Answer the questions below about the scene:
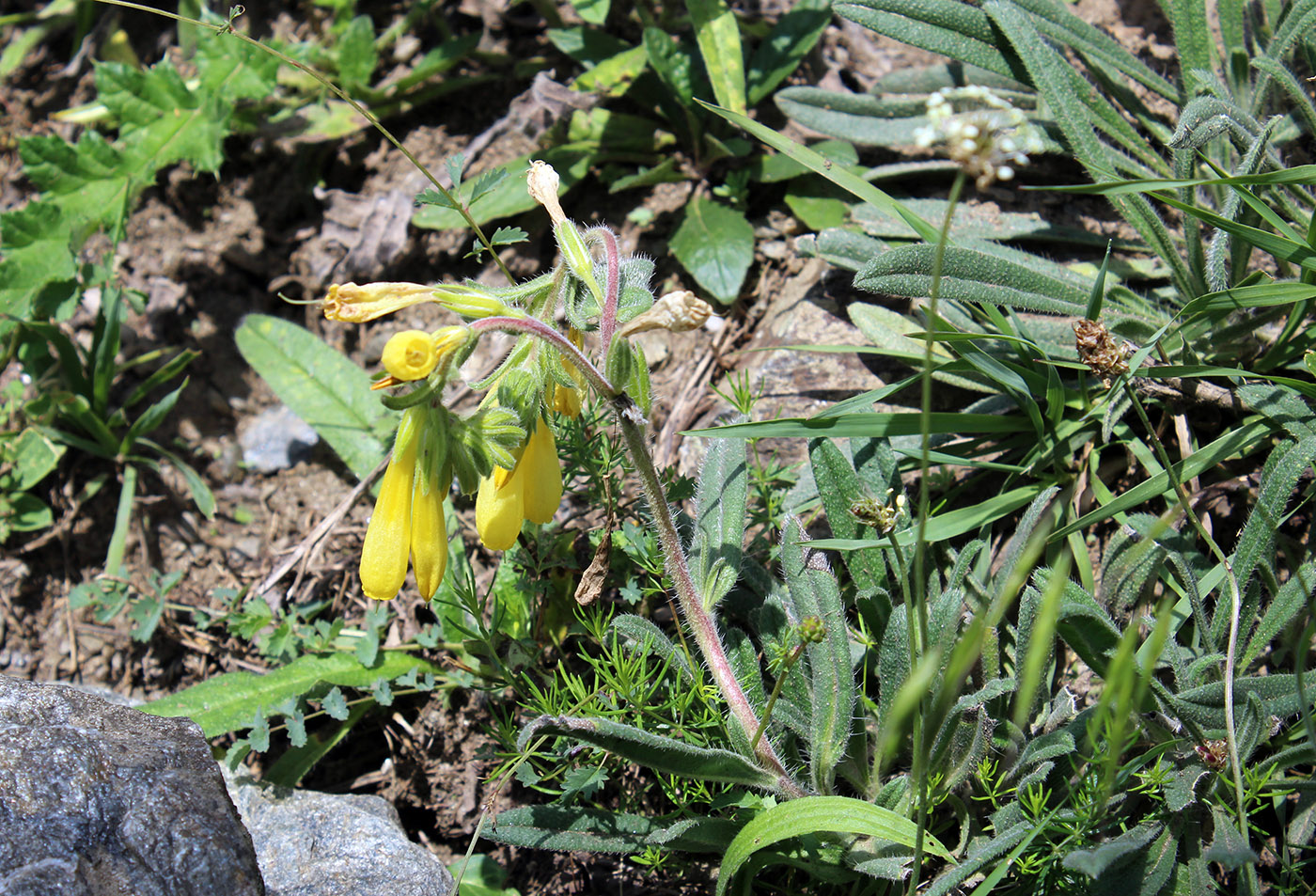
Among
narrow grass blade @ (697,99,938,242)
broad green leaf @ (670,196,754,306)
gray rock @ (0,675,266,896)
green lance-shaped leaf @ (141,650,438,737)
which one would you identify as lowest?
green lance-shaped leaf @ (141,650,438,737)

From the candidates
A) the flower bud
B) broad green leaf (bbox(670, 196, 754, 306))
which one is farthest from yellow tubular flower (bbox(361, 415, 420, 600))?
broad green leaf (bbox(670, 196, 754, 306))

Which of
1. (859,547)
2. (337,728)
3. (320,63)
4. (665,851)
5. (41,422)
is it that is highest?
(320,63)

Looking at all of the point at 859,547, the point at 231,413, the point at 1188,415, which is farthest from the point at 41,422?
the point at 1188,415

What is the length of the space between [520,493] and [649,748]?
2.21 ft

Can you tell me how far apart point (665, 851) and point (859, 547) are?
3.30 feet

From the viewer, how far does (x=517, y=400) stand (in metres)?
2.00

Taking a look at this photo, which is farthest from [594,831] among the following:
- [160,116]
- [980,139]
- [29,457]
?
[160,116]

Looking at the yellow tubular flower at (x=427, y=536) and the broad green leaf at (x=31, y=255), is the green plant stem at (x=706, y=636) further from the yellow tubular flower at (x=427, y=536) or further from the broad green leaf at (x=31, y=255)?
the broad green leaf at (x=31, y=255)

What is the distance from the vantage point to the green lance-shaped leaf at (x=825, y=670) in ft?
7.61

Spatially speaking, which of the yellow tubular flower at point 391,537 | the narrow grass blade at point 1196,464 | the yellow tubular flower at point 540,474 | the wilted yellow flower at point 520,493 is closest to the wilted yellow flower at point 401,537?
the yellow tubular flower at point 391,537

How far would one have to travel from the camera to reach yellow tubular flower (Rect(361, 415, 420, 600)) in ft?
6.77

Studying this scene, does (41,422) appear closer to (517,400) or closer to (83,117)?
(83,117)

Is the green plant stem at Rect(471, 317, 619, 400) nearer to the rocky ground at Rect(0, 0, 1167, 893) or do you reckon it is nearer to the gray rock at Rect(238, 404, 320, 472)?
the rocky ground at Rect(0, 0, 1167, 893)

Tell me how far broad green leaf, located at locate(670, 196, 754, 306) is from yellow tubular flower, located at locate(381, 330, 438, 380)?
175 cm
